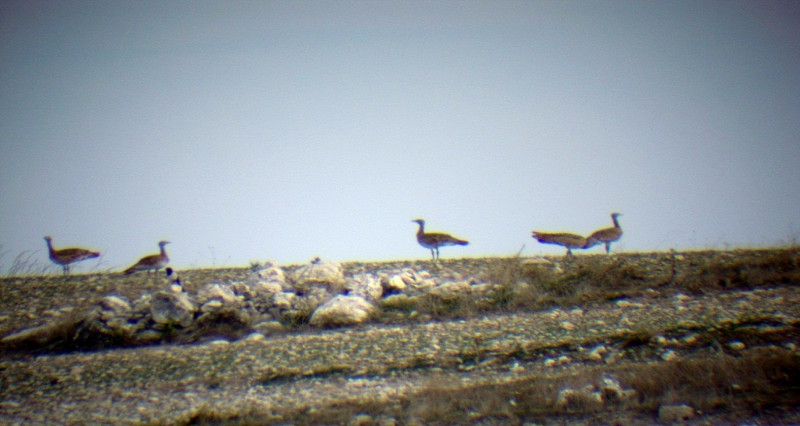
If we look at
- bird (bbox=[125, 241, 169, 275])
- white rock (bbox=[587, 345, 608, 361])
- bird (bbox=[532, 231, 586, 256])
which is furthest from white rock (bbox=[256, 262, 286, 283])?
bird (bbox=[532, 231, 586, 256])

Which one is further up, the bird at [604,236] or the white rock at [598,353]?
the bird at [604,236]

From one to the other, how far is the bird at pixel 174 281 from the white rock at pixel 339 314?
263 centimetres

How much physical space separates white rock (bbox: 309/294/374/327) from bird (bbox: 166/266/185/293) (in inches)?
103

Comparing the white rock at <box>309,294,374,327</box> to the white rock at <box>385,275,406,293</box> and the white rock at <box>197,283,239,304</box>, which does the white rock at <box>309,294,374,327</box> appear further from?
the white rock at <box>197,283,239,304</box>

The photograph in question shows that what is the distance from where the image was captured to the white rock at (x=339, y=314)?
36.2ft

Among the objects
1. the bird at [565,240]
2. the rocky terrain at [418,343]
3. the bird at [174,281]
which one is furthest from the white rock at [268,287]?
the bird at [565,240]

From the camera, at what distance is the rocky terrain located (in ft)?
22.6

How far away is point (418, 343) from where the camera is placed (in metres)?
9.42

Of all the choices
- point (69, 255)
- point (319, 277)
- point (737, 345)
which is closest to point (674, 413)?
point (737, 345)

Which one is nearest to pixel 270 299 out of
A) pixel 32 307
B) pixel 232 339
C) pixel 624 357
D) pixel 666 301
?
pixel 232 339

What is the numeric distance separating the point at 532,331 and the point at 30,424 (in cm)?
691

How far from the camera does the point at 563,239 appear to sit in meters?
17.3

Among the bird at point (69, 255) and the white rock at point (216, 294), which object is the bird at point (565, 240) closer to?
the white rock at point (216, 294)

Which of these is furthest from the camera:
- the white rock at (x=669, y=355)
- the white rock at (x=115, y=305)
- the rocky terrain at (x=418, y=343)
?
the white rock at (x=115, y=305)
